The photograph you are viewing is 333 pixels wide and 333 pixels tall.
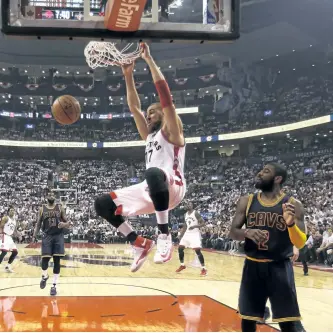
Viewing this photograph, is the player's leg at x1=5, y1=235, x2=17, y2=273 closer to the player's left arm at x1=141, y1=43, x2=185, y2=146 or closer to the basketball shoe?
the basketball shoe

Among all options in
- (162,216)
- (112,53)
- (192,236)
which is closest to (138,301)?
(192,236)

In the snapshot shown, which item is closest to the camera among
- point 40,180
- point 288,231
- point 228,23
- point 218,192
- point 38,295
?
point 228,23

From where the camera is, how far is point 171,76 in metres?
38.8

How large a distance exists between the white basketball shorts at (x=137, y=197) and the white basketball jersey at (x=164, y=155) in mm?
86

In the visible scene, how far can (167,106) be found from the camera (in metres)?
3.62

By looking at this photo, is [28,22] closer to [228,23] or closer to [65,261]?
[228,23]

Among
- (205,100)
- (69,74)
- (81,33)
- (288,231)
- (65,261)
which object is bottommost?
(65,261)

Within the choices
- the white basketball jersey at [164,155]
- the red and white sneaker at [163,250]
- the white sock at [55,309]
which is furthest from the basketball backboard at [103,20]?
the white sock at [55,309]

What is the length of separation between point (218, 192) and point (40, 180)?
1370 centimetres

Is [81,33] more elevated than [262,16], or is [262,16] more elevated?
[262,16]

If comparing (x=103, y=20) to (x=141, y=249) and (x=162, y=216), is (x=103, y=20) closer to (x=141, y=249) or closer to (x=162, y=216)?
(x=162, y=216)

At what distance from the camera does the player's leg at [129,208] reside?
3.64 meters

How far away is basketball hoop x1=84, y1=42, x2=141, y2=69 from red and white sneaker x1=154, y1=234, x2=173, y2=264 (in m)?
1.55

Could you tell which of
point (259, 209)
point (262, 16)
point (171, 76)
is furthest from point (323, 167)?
point (259, 209)
